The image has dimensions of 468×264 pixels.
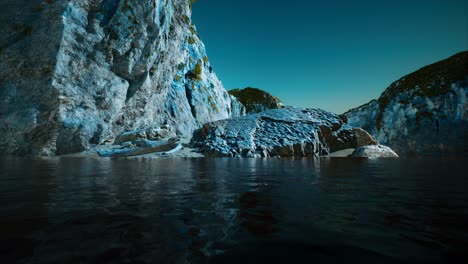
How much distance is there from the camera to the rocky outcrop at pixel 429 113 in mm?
64125

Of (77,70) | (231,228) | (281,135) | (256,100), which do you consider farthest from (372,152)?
(256,100)

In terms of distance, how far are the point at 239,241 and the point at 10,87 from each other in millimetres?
44740

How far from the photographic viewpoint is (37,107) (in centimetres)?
3284

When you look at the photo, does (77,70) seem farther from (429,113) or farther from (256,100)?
(256,100)

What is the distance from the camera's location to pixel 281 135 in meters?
34.8

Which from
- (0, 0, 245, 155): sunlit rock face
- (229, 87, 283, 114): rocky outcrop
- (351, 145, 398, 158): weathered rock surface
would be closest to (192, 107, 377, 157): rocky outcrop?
(351, 145, 398, 158): weathered rock surface

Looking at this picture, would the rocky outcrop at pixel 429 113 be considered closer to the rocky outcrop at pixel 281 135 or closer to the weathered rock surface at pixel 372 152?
the weathered rock surface at pixel 372 152

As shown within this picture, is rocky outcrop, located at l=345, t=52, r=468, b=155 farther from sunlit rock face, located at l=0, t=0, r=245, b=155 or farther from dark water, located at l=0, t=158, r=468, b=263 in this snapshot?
dark water, located at l=0, t=158, r=468, b=263

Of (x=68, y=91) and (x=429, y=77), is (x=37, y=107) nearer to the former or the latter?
(x=68, y=91)

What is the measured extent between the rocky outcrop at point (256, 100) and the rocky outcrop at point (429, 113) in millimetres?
64419

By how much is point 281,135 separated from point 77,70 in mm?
33006

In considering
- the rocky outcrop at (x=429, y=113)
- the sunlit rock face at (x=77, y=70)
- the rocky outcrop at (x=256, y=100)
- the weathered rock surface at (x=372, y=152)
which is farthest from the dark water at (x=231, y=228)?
the rocky outcrop at (x=256, y=100)

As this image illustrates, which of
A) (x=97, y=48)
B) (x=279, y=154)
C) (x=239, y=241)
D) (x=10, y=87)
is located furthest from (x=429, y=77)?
(x=10, y=87)

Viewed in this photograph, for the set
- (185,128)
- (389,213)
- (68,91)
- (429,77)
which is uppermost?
(429,77)
